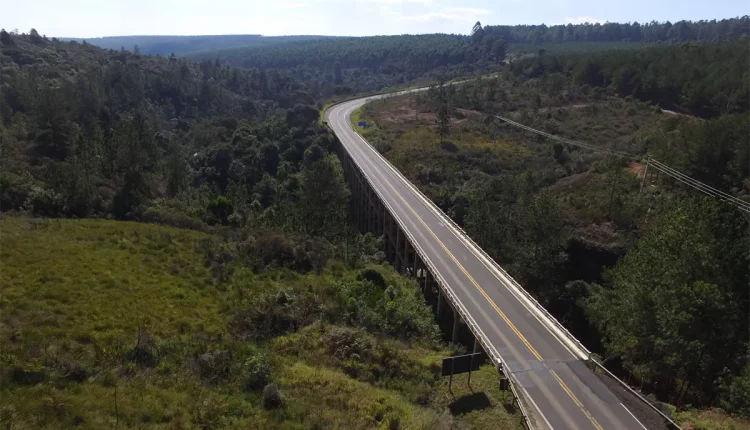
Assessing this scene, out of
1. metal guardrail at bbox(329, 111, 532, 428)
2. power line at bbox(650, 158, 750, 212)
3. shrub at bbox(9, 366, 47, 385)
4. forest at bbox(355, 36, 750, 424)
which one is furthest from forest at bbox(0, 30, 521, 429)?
power line at bbox(650, 158, 750, 212)

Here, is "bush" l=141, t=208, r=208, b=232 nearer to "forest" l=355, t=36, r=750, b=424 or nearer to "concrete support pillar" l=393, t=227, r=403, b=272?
"concrete support pillar" l=393, t=227, r=403, b=272

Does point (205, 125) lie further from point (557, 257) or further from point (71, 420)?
point (71, 420)

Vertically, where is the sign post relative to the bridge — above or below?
above

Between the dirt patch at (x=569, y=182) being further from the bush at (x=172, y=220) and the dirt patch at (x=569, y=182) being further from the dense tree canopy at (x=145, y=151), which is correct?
the bush at (x=172, y=220)

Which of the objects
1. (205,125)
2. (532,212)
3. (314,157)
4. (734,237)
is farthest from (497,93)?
(734,237)

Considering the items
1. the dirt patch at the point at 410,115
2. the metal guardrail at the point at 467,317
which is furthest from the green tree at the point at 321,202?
the dirt patch at the point at 410,115

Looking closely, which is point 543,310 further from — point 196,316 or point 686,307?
point 196,316
